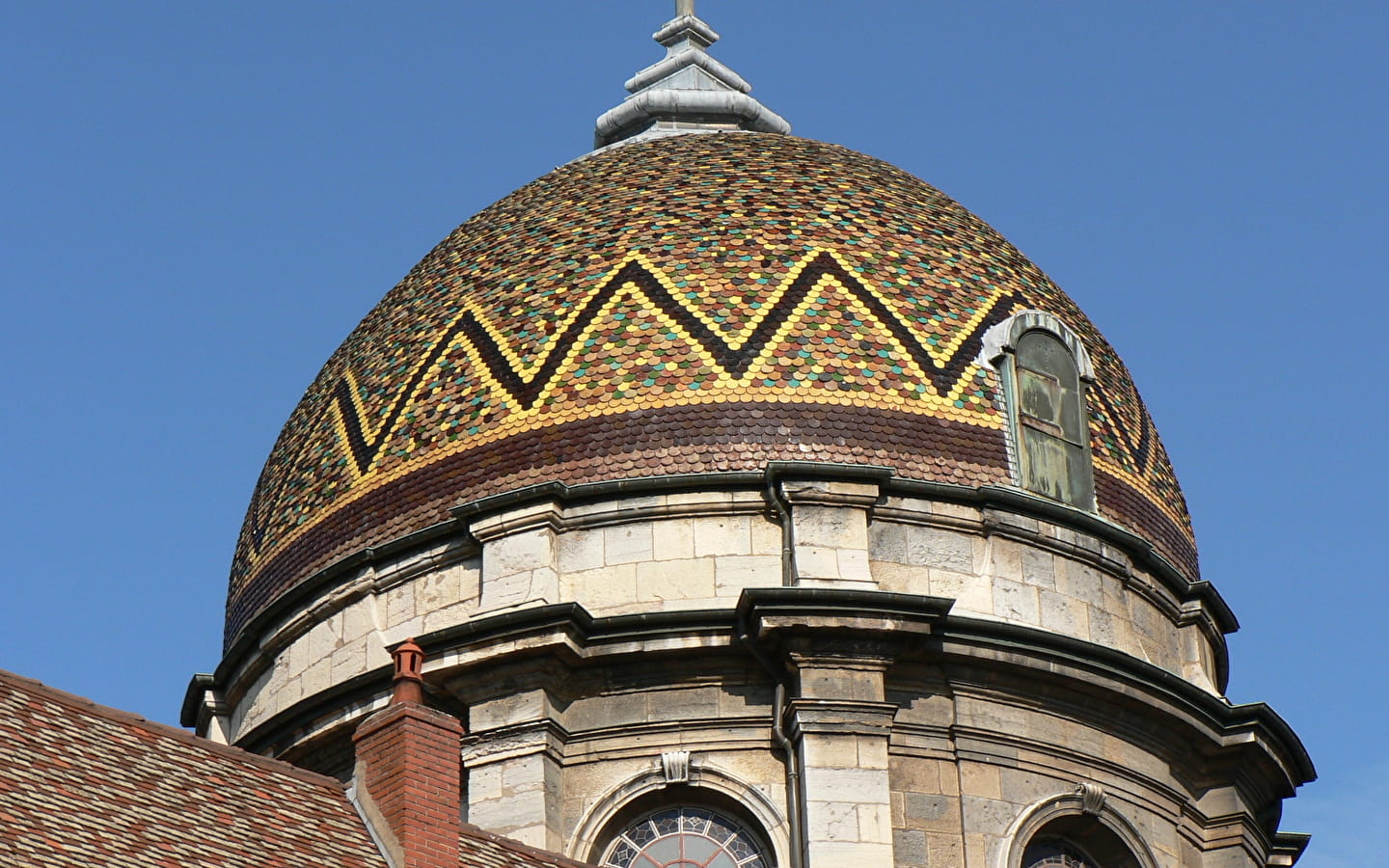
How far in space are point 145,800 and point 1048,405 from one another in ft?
38.3

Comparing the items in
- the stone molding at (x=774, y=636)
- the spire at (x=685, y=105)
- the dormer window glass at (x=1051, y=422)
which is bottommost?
the stone molding at (x=774, y=636)

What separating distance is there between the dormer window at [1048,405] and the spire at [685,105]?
553 cm

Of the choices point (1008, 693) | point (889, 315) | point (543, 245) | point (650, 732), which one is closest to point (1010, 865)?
point (1008, 693)

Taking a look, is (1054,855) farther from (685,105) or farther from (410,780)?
(685,105)

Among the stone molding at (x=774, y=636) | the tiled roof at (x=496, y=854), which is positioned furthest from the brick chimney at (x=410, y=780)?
the stone molding at (x=774, y=636)

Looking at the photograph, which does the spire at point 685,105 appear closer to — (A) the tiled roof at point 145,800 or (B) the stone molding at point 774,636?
(B) the stone molding at point 774,636

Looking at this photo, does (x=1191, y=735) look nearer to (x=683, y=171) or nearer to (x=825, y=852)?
(x=825, y=852)

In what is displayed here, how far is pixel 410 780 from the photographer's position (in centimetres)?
1862

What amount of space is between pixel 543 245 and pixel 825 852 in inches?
288

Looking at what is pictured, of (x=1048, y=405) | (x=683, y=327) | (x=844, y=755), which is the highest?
(x=683, y=327)

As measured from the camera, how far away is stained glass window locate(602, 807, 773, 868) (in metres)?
24.1

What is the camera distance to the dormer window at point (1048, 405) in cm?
2630

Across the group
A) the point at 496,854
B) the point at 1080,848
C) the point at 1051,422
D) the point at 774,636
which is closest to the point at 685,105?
the point at 1051,422

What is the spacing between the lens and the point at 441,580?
84.1 feet
